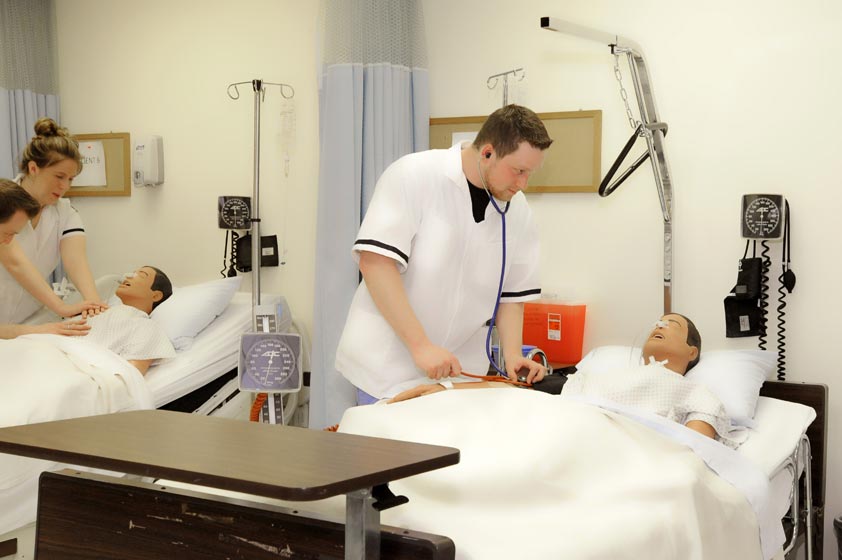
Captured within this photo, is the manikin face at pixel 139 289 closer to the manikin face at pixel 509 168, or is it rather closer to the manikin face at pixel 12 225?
the manikin face at pixel 12 225

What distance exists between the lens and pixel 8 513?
2396mm

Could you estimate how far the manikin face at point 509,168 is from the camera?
2223 mm

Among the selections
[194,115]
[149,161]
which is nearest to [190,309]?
[149,161]

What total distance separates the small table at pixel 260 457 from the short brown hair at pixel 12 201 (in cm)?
163

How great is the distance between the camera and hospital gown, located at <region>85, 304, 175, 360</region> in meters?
3.07

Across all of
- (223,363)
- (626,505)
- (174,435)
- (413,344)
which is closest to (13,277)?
(223,363)

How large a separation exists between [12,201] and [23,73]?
1564mm

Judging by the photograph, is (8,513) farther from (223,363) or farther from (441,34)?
(441,34)

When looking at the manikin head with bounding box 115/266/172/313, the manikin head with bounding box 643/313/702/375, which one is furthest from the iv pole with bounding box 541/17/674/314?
the manikin head with bounding box 115/266/172/313

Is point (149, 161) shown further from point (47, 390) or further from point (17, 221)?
point (47, 390)

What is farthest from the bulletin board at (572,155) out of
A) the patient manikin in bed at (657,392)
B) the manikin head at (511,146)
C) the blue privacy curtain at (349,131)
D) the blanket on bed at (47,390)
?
the blanket on bed at (47,390)

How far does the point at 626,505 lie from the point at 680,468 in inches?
8.6

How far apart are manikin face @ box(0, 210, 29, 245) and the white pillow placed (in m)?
0.63

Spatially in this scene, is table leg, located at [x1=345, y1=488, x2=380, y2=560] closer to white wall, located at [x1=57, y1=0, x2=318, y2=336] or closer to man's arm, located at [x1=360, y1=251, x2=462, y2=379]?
man's arm, located at [x1=360, y1=251, x2=462, y2=379]
